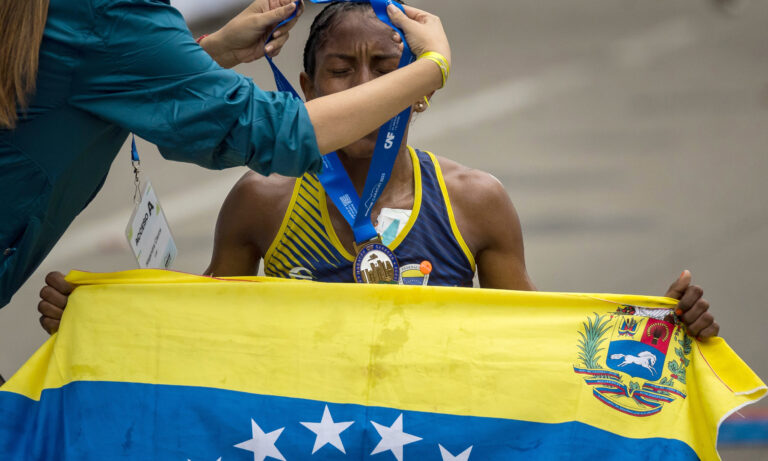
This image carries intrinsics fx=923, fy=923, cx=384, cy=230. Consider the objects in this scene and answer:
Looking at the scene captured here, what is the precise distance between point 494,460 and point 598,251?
4.35 meters

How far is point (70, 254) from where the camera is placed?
6.52 metres

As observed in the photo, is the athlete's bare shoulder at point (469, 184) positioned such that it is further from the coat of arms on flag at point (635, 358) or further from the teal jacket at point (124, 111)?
the teal jacket at point (124, 111)

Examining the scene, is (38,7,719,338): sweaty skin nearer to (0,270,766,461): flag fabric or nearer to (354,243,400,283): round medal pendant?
(354,243,400,283): round medal pendant

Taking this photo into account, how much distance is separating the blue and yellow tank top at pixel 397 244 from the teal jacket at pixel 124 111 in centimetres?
73

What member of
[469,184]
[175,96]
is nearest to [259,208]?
[469,184]

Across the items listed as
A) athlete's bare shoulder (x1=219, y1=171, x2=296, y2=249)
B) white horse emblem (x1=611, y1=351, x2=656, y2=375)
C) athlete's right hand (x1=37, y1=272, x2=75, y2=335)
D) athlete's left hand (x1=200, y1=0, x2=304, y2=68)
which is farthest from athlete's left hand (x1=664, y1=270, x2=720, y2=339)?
athlete's right hand (x1=37, y1=272, x2=75, y2=335)

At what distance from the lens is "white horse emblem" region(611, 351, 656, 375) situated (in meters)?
2.33

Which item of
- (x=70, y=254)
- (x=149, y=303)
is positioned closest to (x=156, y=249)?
(x=149, y=303)

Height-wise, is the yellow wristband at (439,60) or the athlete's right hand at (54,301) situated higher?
the yellow wristband at (439,60)

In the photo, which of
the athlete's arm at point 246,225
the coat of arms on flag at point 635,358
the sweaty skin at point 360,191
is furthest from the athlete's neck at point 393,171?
the coat of arms on flag at point 635,358

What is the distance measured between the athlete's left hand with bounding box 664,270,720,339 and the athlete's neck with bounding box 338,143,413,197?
3.01 feet

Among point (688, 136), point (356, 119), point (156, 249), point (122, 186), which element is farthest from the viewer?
point (688, 136)

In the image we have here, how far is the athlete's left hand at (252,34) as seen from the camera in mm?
2693

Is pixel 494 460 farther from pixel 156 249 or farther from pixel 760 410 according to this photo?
pixel 760 410
